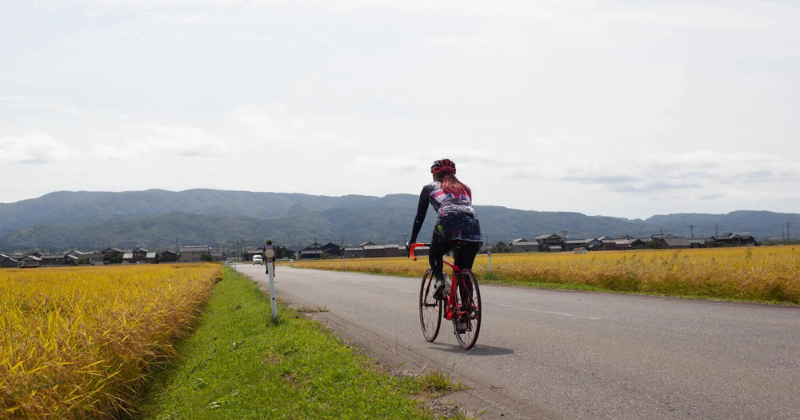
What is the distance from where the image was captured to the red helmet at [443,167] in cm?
764

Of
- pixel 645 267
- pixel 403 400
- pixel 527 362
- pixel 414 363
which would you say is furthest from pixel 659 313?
pixel 645 267

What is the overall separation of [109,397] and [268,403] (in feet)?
4.96

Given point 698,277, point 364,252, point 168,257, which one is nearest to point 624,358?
point 698,277

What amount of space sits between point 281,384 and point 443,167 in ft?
11.0

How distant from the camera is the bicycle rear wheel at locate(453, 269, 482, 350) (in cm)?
717

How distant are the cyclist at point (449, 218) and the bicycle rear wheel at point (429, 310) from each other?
0.33m

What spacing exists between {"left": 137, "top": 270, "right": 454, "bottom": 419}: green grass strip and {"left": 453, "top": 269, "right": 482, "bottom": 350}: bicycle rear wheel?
1.33 meters

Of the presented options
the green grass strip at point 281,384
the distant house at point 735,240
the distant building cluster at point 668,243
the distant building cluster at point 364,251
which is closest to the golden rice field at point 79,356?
the green grass strip at point 281,384

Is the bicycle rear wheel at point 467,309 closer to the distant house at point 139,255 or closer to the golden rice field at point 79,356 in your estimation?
the golden rice field at point 79,356

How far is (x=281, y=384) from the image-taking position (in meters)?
6.05

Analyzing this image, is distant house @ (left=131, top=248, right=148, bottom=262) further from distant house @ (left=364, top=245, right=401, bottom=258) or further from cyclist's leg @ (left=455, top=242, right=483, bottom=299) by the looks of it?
cyclist's leg @ (left=455, top=242, right=483, bottom=299)

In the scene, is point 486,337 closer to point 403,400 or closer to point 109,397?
point 403,400

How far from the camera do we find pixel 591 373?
5801 mm

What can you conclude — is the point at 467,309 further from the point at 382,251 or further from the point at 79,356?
the point at 382,251
